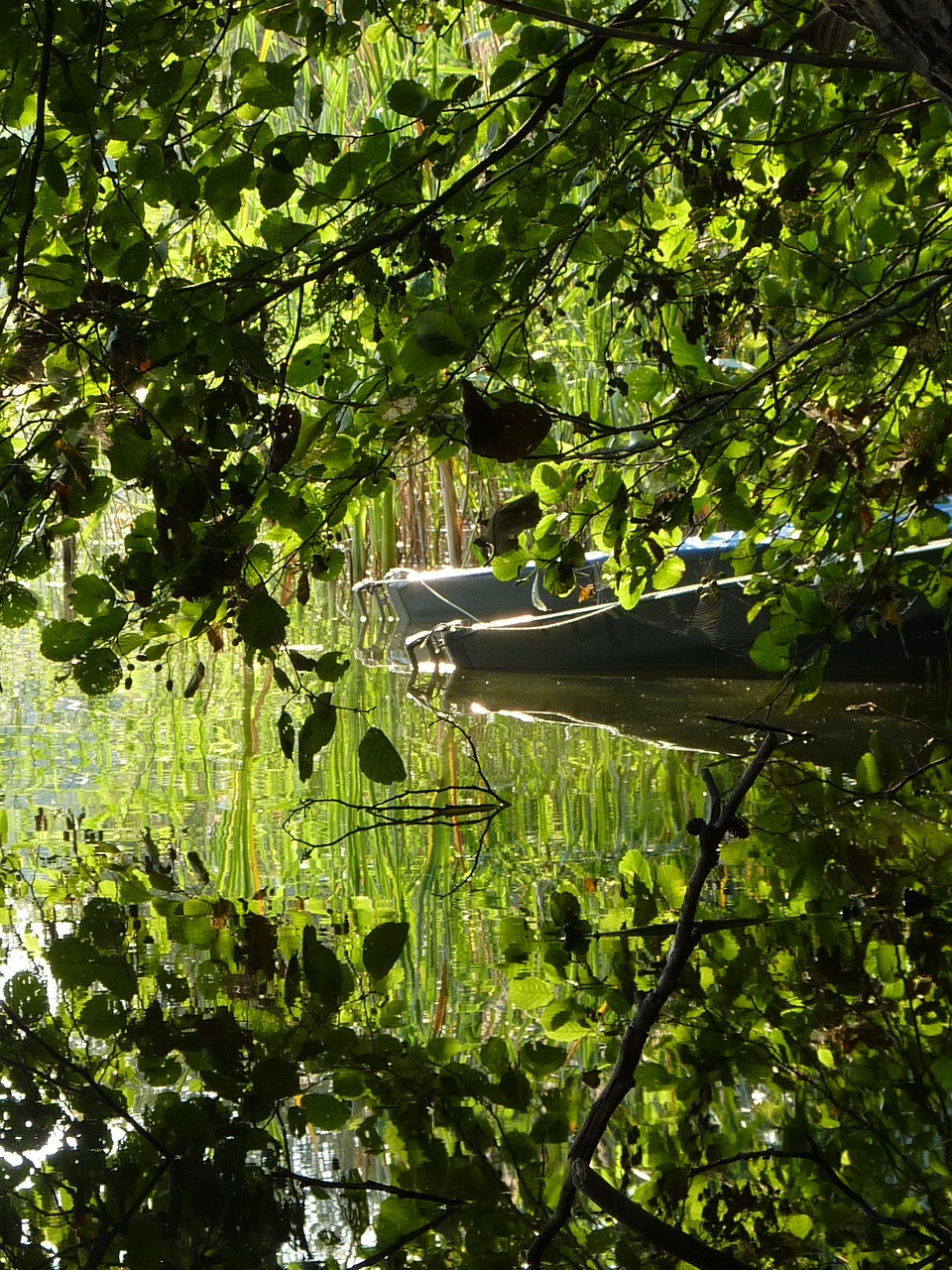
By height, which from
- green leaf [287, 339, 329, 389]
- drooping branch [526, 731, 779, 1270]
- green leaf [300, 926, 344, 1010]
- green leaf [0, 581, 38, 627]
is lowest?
green leaf [300, 926, 344, 1010]

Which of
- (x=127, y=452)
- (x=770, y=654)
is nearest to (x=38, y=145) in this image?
(x=127, y=452)

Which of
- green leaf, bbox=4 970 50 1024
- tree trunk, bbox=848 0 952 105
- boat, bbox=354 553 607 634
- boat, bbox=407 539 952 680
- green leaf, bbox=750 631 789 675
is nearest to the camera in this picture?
tree trunk, bbox=848 0 952 105

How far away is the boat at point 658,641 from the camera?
4.54 m

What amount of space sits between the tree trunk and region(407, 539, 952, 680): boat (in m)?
3.43

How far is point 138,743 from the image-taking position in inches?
137

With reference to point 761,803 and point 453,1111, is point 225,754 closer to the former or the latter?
point 761,803

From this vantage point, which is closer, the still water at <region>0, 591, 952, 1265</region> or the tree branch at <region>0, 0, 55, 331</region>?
the tree branch at <region>0, 0, 55, 331</region>

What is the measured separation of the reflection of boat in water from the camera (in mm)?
3283

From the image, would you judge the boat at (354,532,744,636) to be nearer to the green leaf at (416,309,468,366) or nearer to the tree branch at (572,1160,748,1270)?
the green leaf at (416,309,468,366)

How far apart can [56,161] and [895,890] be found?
1.27m

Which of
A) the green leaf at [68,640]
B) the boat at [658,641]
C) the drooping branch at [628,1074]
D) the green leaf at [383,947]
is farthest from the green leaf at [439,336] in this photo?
the boat at [658,641]

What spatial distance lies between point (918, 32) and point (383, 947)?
1086 millimetres

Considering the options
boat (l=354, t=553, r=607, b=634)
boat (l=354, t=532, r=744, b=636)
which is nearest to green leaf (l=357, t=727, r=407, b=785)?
boat (l=354, t=532, r=744, b=636)

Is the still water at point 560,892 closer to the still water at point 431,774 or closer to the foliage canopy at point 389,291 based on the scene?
the still water at point 431,774
